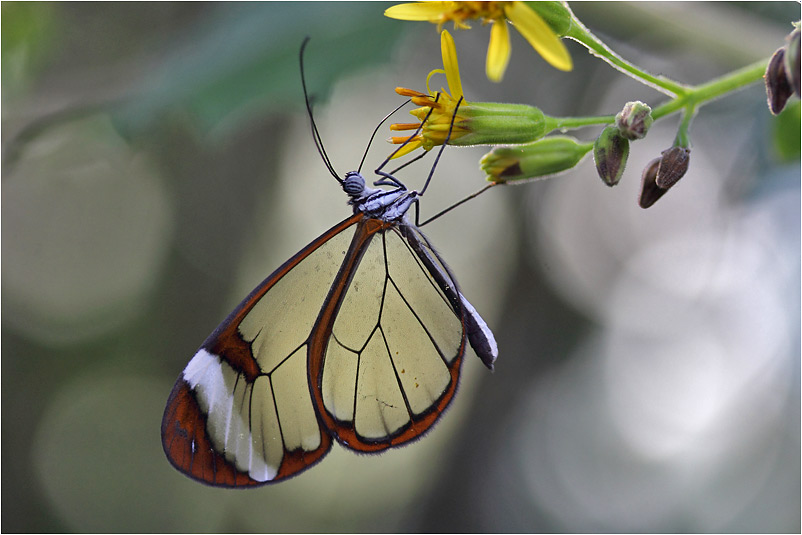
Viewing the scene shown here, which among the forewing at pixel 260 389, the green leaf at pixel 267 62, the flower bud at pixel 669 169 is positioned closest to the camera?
the flower bud at pixel 669 169

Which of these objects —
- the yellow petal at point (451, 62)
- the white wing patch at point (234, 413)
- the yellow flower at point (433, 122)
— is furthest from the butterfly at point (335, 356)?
the yellow petal at point (451, 62)

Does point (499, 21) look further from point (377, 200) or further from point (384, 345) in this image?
point (384, 345)

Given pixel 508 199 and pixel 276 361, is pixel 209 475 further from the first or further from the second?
pixel 508 199

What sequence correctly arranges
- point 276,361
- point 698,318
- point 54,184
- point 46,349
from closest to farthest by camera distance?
point 276,361 → point 698,318 → point 54,184 → point 46,349

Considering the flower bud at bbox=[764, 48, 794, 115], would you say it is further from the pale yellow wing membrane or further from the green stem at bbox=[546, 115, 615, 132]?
the pale yellow wing membrane

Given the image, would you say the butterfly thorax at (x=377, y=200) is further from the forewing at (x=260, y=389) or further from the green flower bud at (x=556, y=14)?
the green flower bud at (x=556, y=14)

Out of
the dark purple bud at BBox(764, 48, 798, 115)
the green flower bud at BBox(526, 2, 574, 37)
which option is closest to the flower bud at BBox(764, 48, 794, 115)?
the dark purple bud at BBox(764, 48, 798, 115)

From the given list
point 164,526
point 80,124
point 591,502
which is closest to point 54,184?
point 80,124
